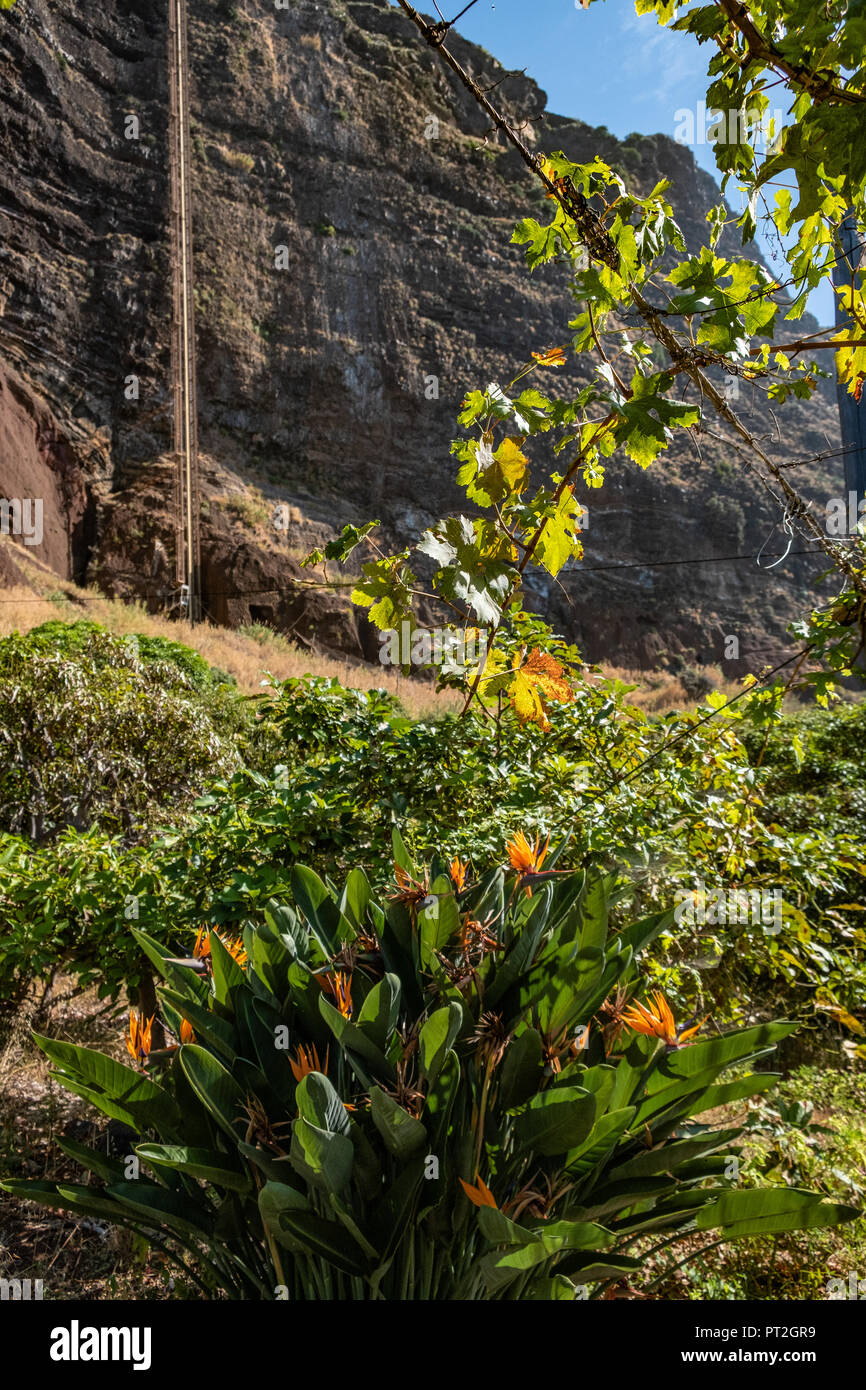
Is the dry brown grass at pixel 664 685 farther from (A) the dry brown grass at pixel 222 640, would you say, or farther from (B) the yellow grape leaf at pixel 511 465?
(B) the yellow grape leaf at pixel 511 465

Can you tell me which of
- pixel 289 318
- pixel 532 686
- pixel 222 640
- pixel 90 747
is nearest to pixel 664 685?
pixel 222 640

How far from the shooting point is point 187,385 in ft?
58.8

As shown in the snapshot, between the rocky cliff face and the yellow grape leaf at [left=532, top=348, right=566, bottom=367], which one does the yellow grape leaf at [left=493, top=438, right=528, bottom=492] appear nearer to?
the yellow grape leaf at [left=532, top=348, right=566, bottom=367]

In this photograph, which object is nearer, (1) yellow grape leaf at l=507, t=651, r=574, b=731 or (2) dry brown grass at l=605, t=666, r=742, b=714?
(1) yellow grape leaf at l=507, t=651, r=574, b=731

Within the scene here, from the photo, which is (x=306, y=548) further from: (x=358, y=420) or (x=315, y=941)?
(x=315, y=941)

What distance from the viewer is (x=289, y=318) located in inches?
785

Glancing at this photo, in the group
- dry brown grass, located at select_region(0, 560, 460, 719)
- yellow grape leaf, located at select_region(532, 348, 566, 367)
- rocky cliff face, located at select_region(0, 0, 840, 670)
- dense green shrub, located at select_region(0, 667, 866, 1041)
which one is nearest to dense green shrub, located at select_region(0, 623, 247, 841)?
dense green shrub, located at select_region(0, 667, 866, 1041)

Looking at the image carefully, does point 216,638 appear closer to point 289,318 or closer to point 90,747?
point 90,747

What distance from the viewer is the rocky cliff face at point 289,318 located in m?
16.1

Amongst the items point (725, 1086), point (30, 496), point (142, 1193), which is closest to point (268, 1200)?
point (142, 1193)

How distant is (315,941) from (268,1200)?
1.55 feet

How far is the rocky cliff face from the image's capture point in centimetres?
1609

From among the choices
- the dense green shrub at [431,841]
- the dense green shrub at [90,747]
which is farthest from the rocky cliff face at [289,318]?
the dense green shrub at [431,841]

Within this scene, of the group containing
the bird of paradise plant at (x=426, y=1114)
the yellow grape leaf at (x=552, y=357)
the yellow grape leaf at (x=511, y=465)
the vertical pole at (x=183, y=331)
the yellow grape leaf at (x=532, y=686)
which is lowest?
the bird of paradise plant at (x=426, y=1114)
